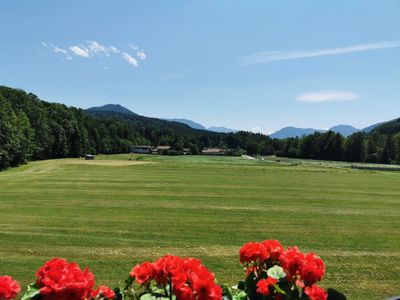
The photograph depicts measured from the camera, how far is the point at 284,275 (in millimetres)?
3209

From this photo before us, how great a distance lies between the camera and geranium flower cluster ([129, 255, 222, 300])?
8.49 ft

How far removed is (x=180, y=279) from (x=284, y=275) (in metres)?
0.94

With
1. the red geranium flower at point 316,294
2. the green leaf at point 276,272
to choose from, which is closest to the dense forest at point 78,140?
the green leaf at point 276,272

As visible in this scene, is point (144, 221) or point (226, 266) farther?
point (144, 221)

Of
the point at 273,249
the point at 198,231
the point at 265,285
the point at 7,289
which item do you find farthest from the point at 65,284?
the point at 198,231

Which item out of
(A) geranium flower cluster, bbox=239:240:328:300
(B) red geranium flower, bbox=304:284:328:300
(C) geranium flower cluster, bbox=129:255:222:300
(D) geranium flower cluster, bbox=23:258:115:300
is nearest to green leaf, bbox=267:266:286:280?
(A) geranium flower cluster, bbox=239:240:328:300

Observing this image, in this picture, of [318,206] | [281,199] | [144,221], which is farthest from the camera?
[281,199]

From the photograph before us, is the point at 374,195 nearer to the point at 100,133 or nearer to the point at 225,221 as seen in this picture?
the point at 225,221

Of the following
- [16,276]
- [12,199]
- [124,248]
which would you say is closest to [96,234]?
[124,248]

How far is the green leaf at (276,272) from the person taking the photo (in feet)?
10.5

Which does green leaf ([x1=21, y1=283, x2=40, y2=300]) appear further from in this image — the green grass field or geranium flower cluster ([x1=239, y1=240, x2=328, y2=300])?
the green grass field

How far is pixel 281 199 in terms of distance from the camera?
28.0 metres

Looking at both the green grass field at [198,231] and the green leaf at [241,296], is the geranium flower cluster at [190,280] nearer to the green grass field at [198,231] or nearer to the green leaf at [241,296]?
the green leaf at [241,296]

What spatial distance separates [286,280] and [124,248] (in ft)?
35.5
